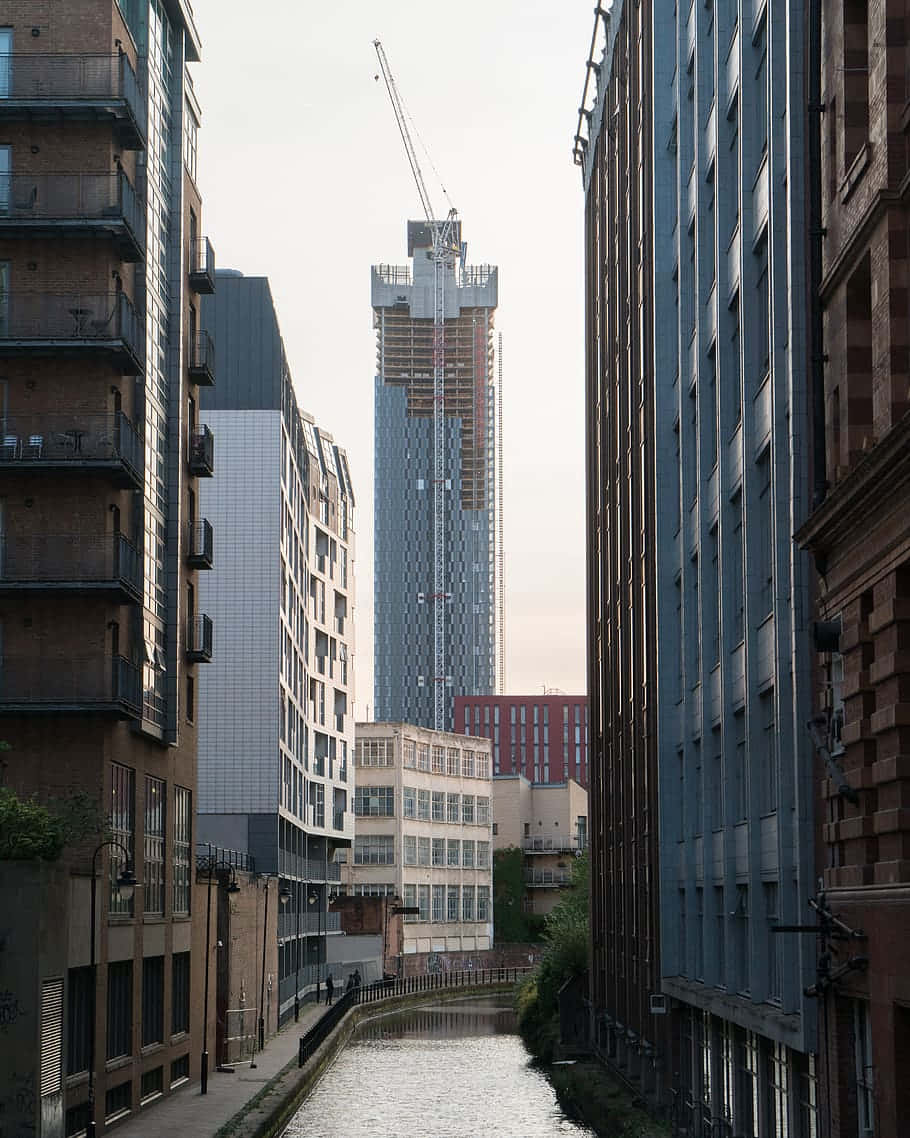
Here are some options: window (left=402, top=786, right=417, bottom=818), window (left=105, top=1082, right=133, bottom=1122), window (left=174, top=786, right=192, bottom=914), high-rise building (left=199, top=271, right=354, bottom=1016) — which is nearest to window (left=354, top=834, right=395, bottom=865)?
window (left=402, top=786, right=417, bottom=818)

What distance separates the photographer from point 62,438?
4178 cm

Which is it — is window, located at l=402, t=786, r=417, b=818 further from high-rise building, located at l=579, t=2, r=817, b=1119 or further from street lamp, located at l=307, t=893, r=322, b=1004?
high-rise building, located at l=579, t=2, r=817, b=1119

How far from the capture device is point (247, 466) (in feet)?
258

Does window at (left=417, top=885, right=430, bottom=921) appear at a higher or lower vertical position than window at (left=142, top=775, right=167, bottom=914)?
lower

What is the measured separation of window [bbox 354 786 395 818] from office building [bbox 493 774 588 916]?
30038mm

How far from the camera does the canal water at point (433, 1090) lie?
161ft

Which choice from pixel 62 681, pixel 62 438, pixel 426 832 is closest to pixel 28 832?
pixel 62 681

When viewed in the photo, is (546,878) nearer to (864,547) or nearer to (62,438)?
(62,438)

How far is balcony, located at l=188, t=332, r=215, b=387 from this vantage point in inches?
2091

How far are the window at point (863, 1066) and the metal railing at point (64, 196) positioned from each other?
88.5ft

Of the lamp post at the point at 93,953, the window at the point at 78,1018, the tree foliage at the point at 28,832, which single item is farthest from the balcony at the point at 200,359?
the tree foliage at the point at 28,832

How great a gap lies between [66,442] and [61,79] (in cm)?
852

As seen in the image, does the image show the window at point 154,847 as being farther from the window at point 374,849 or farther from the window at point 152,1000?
the window at point 374,849

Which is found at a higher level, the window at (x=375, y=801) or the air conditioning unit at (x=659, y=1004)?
the window at (x=375, y=801)
